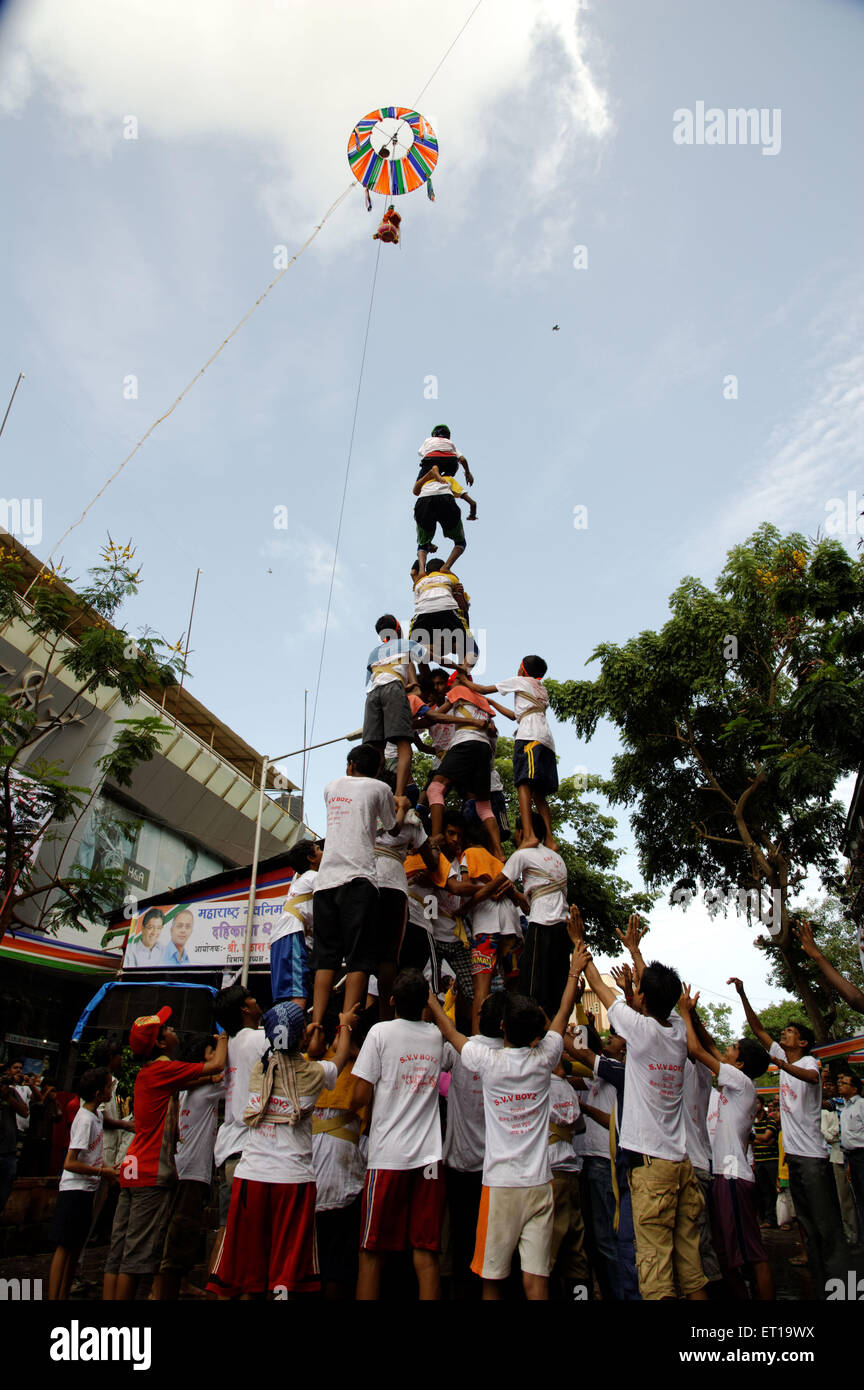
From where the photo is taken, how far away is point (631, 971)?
226 inches

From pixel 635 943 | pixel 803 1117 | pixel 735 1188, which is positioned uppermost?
pixel 635 943

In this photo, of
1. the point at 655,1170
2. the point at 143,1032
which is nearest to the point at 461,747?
the point at 143,1032

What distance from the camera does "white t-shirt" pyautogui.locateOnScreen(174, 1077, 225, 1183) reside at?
19.6ft

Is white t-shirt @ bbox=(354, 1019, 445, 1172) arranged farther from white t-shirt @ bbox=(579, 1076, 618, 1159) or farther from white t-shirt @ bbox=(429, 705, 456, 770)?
white t-shirt @ bbox=(429, 705, 456, 770)

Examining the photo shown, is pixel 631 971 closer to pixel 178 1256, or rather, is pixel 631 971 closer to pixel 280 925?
pixel 280 925

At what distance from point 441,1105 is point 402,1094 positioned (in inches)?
55.3

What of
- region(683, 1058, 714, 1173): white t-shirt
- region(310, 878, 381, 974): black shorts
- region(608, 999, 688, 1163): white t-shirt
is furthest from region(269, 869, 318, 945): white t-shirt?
region(683, 1058, 714, 1173): white t-shirt

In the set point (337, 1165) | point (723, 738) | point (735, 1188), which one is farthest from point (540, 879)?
point (723, 738)

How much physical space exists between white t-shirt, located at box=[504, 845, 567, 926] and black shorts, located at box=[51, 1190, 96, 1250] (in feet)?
12.9

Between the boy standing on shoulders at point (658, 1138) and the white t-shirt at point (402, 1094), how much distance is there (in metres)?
1.08

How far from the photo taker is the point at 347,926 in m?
5.95

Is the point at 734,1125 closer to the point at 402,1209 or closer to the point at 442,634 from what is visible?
the point at 402,1209
